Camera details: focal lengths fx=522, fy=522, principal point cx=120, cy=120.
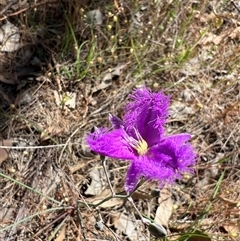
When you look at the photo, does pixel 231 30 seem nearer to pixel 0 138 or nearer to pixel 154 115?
pixel 154 115

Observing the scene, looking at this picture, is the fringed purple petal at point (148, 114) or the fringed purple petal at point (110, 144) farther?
the fringed purple petal at point (148, 114)

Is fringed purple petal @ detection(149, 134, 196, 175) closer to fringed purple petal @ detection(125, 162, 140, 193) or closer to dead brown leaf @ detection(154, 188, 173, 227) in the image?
fringed purple petal @ detection(125, 162, 140, 193)

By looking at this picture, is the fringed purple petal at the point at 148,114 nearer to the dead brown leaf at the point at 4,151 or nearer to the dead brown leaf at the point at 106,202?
the dead brown leaf at the point at 106,202

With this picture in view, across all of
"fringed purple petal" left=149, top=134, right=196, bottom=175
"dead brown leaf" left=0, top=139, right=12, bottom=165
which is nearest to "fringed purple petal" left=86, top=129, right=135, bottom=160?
"fringed purple petal" left=149, top=134, right=196, bottom=175

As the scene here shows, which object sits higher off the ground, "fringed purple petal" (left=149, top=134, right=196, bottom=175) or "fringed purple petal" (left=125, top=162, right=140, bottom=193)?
"fringed purple petal" (left=149, top=134, right=196, bottom=175)

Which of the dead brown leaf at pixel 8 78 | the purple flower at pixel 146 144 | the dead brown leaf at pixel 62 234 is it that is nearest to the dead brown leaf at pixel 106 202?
the dead brown leaf at pixel 62 234

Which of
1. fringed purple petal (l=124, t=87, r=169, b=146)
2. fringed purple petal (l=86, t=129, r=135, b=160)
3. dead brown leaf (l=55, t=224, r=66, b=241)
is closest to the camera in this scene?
fringed purple petal (l=86, t=129, r=135, b=160)

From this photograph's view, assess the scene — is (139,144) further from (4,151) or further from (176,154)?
(4,151)

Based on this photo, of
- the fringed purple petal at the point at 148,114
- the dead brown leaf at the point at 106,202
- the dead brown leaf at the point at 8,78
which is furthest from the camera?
the dead brown leaf at the point at 8,78
